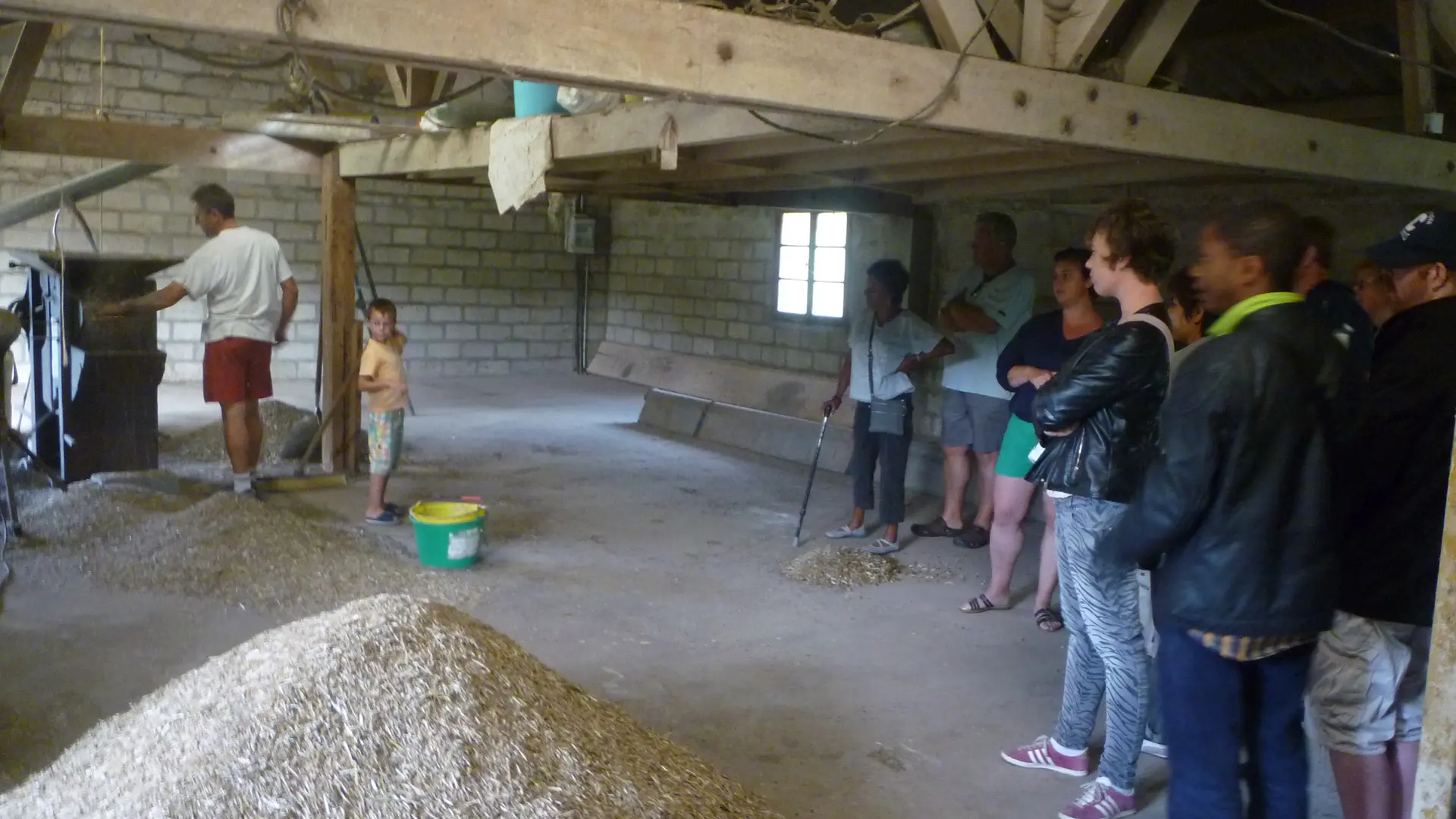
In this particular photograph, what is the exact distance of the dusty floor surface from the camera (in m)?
2.84

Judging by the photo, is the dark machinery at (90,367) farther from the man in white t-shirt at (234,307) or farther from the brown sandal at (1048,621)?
the brown sandal at (1048,621)

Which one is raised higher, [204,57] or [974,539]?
[204,57]

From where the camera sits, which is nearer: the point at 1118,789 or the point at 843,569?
the point at 1118,789

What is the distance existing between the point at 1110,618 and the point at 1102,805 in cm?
46

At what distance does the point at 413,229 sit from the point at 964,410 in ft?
24.6

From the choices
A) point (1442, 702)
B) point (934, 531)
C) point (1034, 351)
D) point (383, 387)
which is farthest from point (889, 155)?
point (1442, 702)

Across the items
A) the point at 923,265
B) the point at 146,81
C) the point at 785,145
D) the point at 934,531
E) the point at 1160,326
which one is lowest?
the point at 934,531

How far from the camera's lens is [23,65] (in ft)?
16.8

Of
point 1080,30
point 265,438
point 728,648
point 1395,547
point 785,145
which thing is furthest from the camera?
point 265,438

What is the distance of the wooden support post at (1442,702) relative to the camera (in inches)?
73.4

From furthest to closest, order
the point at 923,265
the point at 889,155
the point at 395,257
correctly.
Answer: the point at 395,257
the point at 923,265
the point at 889,155

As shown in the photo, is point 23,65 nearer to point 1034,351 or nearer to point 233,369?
point 233,369

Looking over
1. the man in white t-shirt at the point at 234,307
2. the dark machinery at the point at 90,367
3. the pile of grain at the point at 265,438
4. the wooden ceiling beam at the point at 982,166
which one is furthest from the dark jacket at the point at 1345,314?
the pile of grain at the point at 265,438

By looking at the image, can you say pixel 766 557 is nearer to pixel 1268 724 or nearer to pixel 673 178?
pixel 673 178
